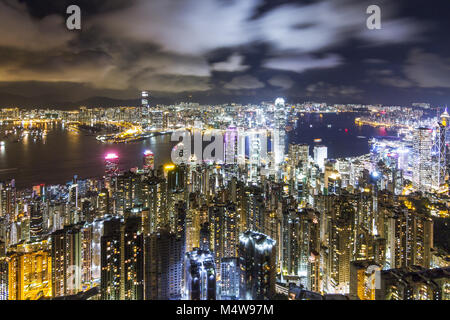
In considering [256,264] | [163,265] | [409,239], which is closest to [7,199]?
[163,265]

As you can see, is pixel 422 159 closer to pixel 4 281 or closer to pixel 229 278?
pixel 229 278

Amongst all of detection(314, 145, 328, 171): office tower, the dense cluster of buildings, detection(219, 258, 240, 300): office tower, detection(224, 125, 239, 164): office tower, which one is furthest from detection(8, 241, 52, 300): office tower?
detection(314, 145, 328, 171): office tower

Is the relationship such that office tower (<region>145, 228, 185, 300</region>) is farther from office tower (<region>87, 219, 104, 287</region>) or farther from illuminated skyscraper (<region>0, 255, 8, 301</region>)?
illuminated skyscraper (<region>0, 255, 8, 301</region>)

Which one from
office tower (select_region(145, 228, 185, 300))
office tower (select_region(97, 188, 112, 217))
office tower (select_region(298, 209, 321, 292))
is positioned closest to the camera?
office tower (select_region(145, 228, 185, 300))

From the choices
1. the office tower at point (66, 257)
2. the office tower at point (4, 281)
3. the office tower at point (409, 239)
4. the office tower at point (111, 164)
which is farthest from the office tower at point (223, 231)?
the office tower at point (111, 164)

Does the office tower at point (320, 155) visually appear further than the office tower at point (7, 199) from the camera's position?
Yes

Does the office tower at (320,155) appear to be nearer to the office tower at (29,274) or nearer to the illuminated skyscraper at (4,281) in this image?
the office tower at (29,274)
